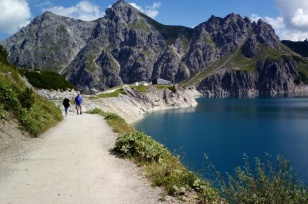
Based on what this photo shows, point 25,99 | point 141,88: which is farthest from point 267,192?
point 141,88

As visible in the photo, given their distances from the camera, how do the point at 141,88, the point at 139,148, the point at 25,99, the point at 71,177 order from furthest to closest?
the point at 141,88
the point at 25,99
the point at 139,148
the point at 71,177

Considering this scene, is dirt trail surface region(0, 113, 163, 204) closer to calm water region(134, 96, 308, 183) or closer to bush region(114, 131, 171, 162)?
bush region(114, 131, 171, 162)

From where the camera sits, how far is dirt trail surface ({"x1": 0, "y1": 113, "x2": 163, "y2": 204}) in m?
10.3

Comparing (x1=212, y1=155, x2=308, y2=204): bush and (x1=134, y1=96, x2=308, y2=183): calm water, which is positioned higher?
(x1=212, y1=155, x2=308, y2=204): bush

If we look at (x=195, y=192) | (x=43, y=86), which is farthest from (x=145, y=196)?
(x=43, y=86)

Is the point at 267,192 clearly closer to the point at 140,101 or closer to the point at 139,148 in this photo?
the point at 139,148

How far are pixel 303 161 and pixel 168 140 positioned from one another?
28857 mm

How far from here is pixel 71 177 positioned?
12320mm

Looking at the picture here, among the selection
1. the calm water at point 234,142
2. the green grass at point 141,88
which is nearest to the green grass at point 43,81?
the calm water at point 234,142

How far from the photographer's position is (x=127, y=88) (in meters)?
138

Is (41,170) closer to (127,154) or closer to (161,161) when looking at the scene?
(127,154)

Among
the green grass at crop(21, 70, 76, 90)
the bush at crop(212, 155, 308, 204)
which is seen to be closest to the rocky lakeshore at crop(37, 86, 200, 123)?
the green grass at crop(21, 70, 76, 90)

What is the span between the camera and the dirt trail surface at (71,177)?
33.7 feet

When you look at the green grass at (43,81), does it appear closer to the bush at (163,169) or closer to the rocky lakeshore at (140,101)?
the rocky lakeshore at (140,101)
